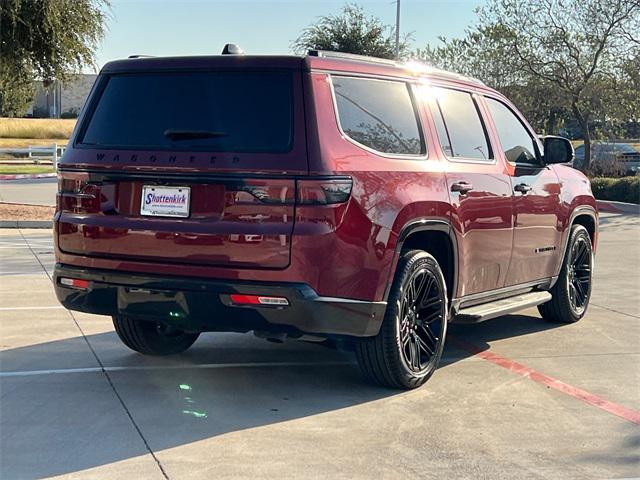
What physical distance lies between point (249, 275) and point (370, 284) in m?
0.71

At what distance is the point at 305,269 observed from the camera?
4.54m

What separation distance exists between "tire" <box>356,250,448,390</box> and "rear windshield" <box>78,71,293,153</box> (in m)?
1.17

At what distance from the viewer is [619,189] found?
68.9 feet

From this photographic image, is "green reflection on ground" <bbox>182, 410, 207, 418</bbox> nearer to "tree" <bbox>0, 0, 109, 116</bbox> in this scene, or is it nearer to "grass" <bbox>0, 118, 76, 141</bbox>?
"tree" <bbox>0, 0, 109, 116</bbox>

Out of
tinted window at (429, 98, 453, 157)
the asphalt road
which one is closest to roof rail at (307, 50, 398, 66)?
tinted window at (429, 98, 453, 157)

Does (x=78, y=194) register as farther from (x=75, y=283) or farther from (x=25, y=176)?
(x=25, y=176)

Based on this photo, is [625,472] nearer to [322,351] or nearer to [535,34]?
[322,351]

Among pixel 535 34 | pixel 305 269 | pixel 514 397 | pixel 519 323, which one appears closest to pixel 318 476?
pixel 305 269

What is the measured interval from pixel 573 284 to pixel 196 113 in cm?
434

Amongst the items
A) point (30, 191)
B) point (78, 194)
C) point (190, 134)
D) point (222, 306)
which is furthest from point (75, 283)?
point (30, 191)

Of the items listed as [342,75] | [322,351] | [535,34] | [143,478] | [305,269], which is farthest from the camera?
[535,34]

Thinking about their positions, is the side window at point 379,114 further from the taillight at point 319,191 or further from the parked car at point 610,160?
the parked car at point 610,160

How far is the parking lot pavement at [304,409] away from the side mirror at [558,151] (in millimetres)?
1508

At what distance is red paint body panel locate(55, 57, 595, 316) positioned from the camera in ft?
14.9
